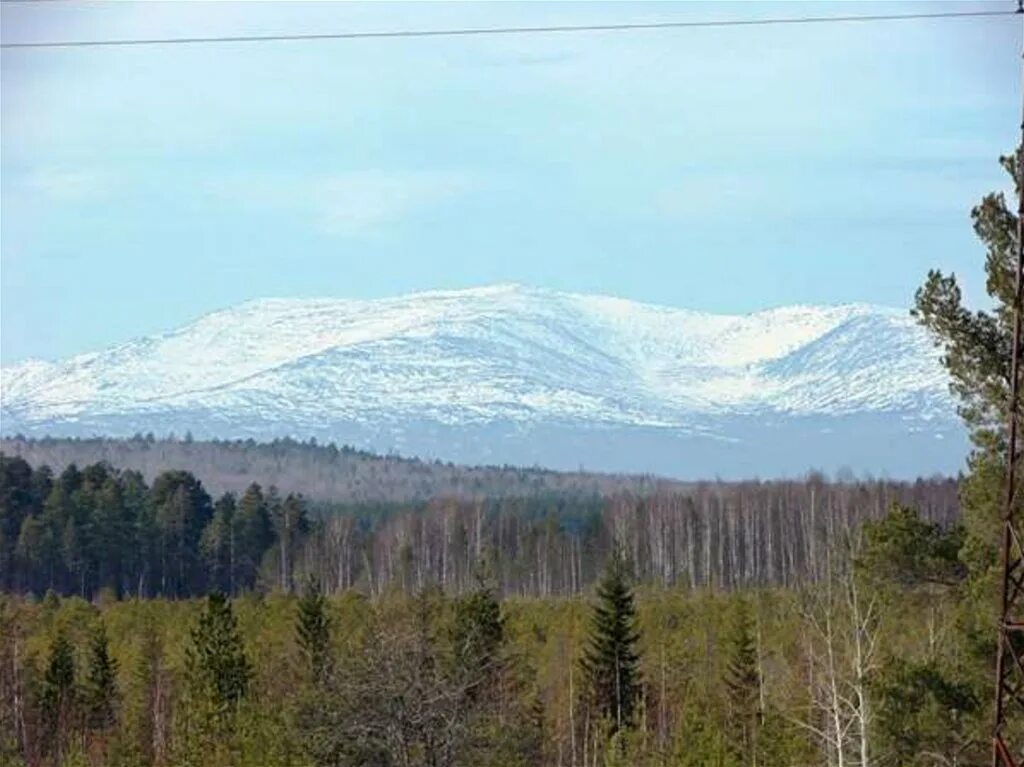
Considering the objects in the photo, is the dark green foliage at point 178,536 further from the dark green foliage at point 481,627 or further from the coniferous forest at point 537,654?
the dark green foliage at point 481,627

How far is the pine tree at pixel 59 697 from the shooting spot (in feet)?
173

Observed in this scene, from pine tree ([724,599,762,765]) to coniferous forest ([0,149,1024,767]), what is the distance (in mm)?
95

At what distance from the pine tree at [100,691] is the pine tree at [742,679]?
1559cm

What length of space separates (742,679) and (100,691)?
16.0m

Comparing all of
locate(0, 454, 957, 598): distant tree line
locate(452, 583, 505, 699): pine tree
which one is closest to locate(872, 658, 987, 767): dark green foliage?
locate(452, 583, 505, 699): pine tree

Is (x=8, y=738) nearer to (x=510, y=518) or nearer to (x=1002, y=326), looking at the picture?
(x=1002, y=326)

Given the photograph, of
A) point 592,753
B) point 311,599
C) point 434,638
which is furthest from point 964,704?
point 311,599

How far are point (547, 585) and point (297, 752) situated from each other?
3293 inches

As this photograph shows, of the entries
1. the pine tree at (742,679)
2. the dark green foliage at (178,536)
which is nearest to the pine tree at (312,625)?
the pine tree at (742,679)

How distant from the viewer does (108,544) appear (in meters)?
114

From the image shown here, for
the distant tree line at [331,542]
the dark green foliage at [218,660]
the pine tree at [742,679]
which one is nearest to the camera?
the dark green foliage at [218,660]

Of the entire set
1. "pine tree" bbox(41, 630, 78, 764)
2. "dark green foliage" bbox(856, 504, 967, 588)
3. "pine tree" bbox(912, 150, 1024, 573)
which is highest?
"pine tree" bbox(912, 150, 1024, 573)

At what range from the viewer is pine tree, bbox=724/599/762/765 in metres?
50.5

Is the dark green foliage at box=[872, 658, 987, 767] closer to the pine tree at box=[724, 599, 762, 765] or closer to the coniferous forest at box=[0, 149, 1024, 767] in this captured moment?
the coniferous forest at box=[0, 149, 1024, 767]
